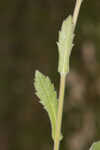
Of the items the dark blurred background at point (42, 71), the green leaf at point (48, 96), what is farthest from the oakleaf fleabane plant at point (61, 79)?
the dark blurred background at point (42, 71)

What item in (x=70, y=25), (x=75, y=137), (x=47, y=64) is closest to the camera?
(x=70, y=25)

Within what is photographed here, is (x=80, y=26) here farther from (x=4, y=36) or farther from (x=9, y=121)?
(x=9, y=121)

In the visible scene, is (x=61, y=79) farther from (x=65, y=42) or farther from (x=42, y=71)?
(x=42, y=71)

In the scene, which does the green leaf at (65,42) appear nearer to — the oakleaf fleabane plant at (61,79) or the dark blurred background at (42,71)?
the oakleaf fleabane plant at (61,79)

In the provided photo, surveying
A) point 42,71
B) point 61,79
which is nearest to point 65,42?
point 61,79

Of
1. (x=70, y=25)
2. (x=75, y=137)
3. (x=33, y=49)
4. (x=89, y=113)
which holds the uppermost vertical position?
(x=70, y=25)

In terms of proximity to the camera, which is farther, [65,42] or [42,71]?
[42,71]

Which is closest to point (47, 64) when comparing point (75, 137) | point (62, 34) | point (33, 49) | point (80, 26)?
point (33, 49)
